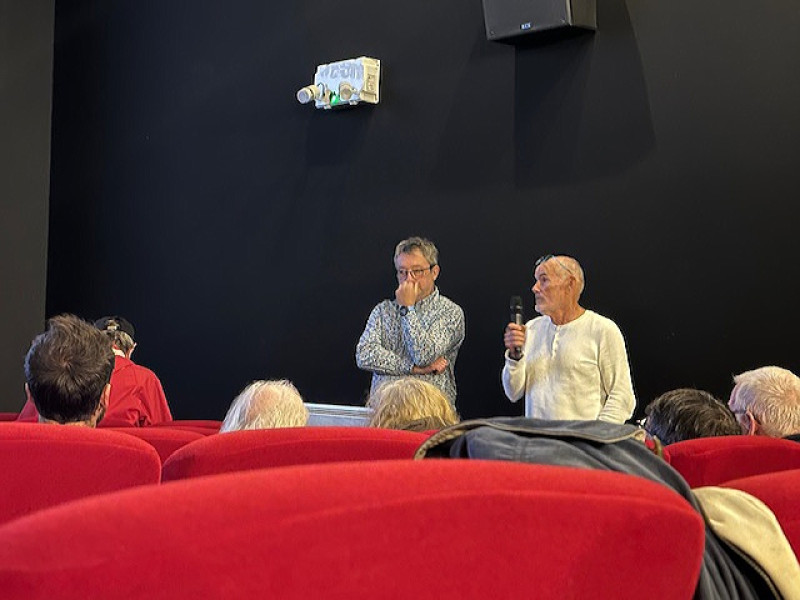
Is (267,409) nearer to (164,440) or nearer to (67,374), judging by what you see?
(67,374)

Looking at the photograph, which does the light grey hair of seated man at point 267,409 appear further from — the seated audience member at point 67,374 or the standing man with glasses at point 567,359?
the standing man with glasses at point 567,359

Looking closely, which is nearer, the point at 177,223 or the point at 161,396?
the point at 161,396

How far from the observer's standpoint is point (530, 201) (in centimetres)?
616

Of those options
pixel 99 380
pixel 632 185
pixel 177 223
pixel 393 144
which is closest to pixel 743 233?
pixel 632 185

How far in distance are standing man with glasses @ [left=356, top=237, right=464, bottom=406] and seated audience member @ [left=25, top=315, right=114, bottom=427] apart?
8.10 feet

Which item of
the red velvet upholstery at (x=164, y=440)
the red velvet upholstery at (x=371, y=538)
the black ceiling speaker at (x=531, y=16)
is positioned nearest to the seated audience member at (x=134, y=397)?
the red velvet upholstery at (x=164, y=440)

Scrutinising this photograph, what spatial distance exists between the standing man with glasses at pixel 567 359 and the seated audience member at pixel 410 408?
179cm

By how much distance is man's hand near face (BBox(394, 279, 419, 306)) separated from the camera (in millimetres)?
5473

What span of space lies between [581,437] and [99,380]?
2.19 meters

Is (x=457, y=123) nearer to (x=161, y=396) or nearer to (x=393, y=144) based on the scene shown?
(x=393, y=144)

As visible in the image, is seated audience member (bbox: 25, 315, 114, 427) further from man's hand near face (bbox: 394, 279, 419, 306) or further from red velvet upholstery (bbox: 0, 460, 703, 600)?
man's hand near face (bbox: 394, 279, 419, 306)

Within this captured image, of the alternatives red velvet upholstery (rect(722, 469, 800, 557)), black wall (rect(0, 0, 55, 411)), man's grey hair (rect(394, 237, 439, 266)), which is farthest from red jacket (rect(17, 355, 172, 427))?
black wall (rect(0, 0, 55, 411))

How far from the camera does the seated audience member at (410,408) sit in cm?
297

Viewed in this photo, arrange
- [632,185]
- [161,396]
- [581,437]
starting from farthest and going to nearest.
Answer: [632,185], [161,396], [581,437]
